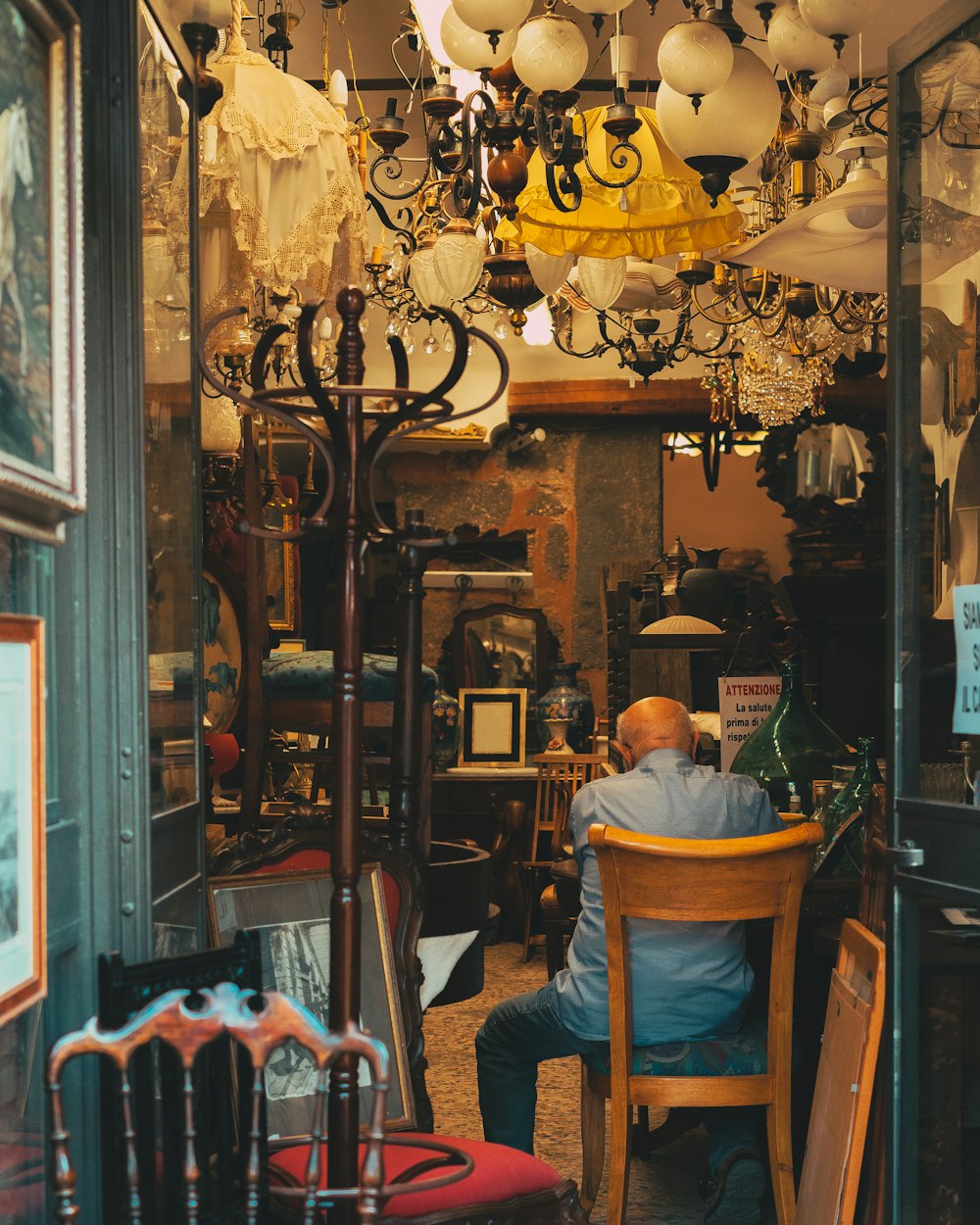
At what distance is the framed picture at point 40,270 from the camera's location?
1.64 metres

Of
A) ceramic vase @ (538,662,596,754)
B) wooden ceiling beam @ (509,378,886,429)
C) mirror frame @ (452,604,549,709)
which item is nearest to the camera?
ceramic vase @ (538,662,596,754)

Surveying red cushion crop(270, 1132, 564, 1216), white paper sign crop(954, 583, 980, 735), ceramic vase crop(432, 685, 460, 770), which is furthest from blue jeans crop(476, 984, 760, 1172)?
ceramic vase crop(432, 685, 460, 770)

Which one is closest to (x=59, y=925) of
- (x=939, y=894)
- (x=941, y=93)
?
(x=939, y=894)

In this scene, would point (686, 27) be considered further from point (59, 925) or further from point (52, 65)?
point (59, 925)

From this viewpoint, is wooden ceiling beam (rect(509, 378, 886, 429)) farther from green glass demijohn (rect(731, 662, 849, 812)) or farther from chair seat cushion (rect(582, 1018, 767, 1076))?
chair seat cushion (rect(582, 1018, 767, 1076))

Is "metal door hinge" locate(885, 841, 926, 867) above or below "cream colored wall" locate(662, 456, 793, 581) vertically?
below

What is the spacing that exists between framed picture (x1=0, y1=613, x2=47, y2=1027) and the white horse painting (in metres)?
0.34

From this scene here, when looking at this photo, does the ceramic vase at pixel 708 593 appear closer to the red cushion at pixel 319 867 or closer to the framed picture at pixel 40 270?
the red cushion at pixel 319 867

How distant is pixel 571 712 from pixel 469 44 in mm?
4728

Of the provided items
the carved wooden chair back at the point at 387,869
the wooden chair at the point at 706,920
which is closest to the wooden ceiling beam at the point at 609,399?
the wooden chair at the point at 706,920

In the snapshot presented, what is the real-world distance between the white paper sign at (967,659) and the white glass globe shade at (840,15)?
133 cm

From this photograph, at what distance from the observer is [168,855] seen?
225 centimetres

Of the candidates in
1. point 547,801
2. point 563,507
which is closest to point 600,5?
point 547,801

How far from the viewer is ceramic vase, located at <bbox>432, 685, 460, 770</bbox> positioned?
7320 mm
